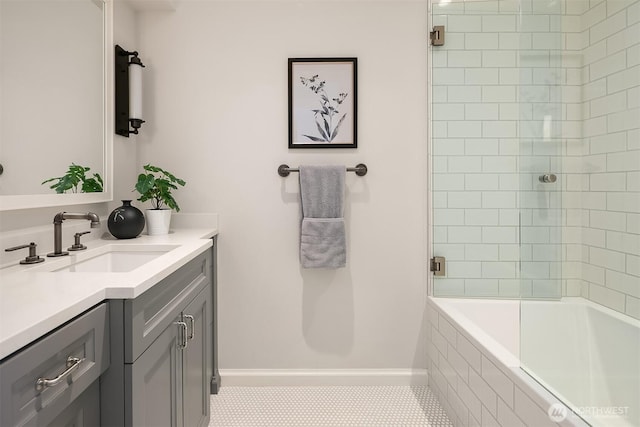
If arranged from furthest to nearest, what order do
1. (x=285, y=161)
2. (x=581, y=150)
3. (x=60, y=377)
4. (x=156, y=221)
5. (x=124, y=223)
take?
(x=285, y=161), (x=156, y=221), (x=124, y=223), (x=581, y=150), (x=60, y=377)

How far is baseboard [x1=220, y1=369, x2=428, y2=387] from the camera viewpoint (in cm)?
222

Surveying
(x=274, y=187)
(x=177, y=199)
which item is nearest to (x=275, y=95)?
(x=274, y=187)

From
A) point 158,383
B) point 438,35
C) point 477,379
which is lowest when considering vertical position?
point 477,379

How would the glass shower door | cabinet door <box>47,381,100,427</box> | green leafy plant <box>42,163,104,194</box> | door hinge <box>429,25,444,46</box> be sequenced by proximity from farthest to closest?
door hinge <box>429,25,444,46</box> → the glass shower door → green leafy plant <box>42,163,104,194</box> → cabinet door <box>47,381,100,427</box>

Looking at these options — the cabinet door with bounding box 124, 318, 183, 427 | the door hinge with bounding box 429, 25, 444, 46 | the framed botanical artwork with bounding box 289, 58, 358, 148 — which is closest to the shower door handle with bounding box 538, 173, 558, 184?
the framed botanical artwork with bounding box 289, 58, 358, 148

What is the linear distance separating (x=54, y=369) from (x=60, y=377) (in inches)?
0.9

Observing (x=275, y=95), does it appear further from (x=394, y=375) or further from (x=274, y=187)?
(x=394, y=375)

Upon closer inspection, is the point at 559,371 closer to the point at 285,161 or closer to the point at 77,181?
the point at 285,161

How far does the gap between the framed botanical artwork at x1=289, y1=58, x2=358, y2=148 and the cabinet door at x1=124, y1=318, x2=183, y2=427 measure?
48.3 inches

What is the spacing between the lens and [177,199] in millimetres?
2209

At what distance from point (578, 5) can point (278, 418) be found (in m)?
2.05

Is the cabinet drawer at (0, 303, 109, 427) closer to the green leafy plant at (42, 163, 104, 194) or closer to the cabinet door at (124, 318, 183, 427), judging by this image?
the cabinet door at (124, 318, 183, 427)

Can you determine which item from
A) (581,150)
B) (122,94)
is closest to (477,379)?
(581,150)

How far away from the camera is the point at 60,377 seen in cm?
75
